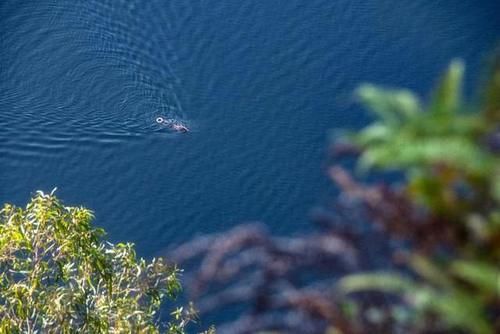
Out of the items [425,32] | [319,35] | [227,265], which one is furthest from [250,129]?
[227,265]

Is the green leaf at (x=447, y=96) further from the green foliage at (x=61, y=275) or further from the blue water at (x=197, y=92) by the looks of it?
the blue water at (x=197, y=92)

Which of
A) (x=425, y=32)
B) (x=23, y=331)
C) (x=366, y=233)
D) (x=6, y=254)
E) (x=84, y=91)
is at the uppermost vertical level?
(x=425, y=32)

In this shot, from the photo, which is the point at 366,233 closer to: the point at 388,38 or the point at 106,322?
the point at 106,322

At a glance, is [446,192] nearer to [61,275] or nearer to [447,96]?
[447,96]

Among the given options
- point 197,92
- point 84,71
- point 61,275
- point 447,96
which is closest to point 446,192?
point 447,96

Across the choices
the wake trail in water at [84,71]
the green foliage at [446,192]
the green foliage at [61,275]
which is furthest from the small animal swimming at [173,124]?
the green foliage at [446,192]

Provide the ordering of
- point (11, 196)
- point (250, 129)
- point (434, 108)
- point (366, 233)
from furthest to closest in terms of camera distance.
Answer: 1. point (250, 129)
2. point (11, 196)
3. point (366, 233)
4. point (434, 108)
